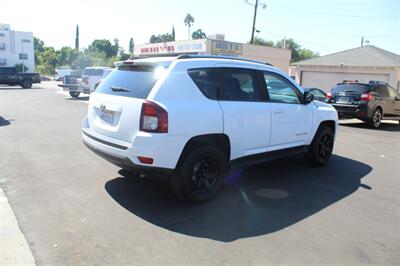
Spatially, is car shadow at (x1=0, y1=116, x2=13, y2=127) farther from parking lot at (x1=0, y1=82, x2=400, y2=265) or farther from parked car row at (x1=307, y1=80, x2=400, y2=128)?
parked car row at (x1=307, y1=80, x2=400, y2=128)

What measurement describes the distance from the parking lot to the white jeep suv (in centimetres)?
55

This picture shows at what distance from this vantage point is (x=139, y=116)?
13.6 feet

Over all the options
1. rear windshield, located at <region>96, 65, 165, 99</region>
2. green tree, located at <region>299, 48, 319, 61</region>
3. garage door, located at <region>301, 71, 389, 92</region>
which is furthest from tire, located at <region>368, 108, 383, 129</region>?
green tree, located at <region>299, 48, 319, 61</region>

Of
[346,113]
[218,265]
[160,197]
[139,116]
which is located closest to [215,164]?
[160,197]

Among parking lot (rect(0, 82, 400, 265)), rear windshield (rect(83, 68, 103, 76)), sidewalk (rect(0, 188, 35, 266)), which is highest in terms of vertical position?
rear windshield (rect(83, 68, 103, 76))

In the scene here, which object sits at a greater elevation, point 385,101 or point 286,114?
point 385,101

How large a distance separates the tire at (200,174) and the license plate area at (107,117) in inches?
44.2

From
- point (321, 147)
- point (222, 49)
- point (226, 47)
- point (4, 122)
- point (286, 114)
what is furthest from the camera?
Result: point (226, 47)

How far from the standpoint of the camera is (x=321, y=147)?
6.84 m

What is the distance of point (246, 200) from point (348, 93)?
946 centimetres

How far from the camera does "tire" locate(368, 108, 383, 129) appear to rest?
1264cm

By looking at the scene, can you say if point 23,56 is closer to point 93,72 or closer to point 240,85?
point 93,72

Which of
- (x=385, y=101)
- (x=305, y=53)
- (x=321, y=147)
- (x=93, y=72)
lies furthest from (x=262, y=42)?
(x=321, y=147)

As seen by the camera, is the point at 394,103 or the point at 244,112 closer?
the point at 244,112
